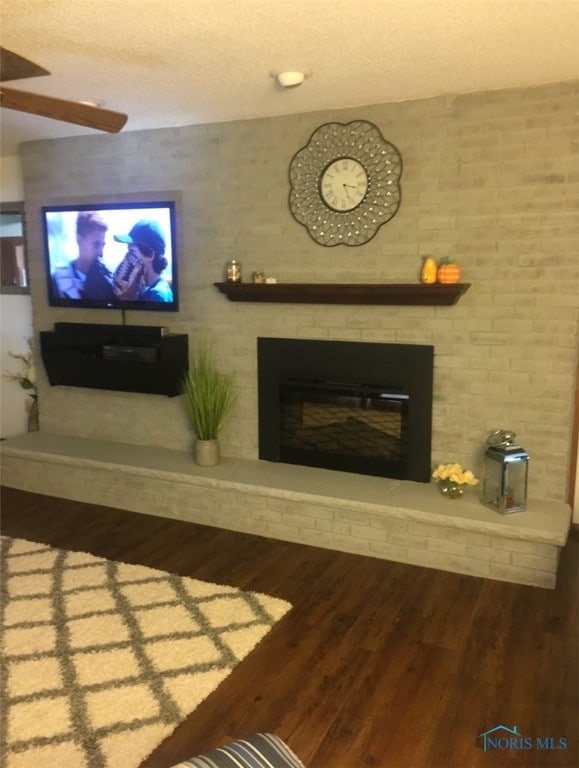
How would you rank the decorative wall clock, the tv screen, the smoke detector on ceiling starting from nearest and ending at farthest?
the smoke detector on ceiling, the decorative wall clock, the tv screen

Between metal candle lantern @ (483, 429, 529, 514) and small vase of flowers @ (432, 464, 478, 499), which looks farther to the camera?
small vase of flowers @ (432, 464, 478, 499)

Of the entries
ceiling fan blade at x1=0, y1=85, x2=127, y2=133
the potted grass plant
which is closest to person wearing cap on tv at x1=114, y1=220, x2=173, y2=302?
the potted grass plant

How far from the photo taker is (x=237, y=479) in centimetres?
356

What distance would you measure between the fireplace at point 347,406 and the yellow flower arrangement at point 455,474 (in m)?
0.18

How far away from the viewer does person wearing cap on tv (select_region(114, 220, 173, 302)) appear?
12.8 feet

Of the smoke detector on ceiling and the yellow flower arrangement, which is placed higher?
the smoke detector on ceiling

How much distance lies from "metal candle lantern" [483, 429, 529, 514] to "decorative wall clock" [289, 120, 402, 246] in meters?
1.32

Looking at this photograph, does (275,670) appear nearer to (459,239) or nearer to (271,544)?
(271,544)

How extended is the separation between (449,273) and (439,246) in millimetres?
199

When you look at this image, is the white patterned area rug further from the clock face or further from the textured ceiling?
the textured ceiling

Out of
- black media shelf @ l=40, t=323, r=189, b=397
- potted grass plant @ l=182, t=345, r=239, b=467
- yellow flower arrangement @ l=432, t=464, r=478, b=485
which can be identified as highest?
black media shelf @ l=40, t=323, r=189, b=397

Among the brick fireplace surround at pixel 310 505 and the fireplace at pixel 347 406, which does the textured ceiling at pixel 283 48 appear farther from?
the brick fireplace surround at pixel 310 505

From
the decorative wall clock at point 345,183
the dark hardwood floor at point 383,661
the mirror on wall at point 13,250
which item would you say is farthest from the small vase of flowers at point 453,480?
the mirror on wall at point 13,250

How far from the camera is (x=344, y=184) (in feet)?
11.1
